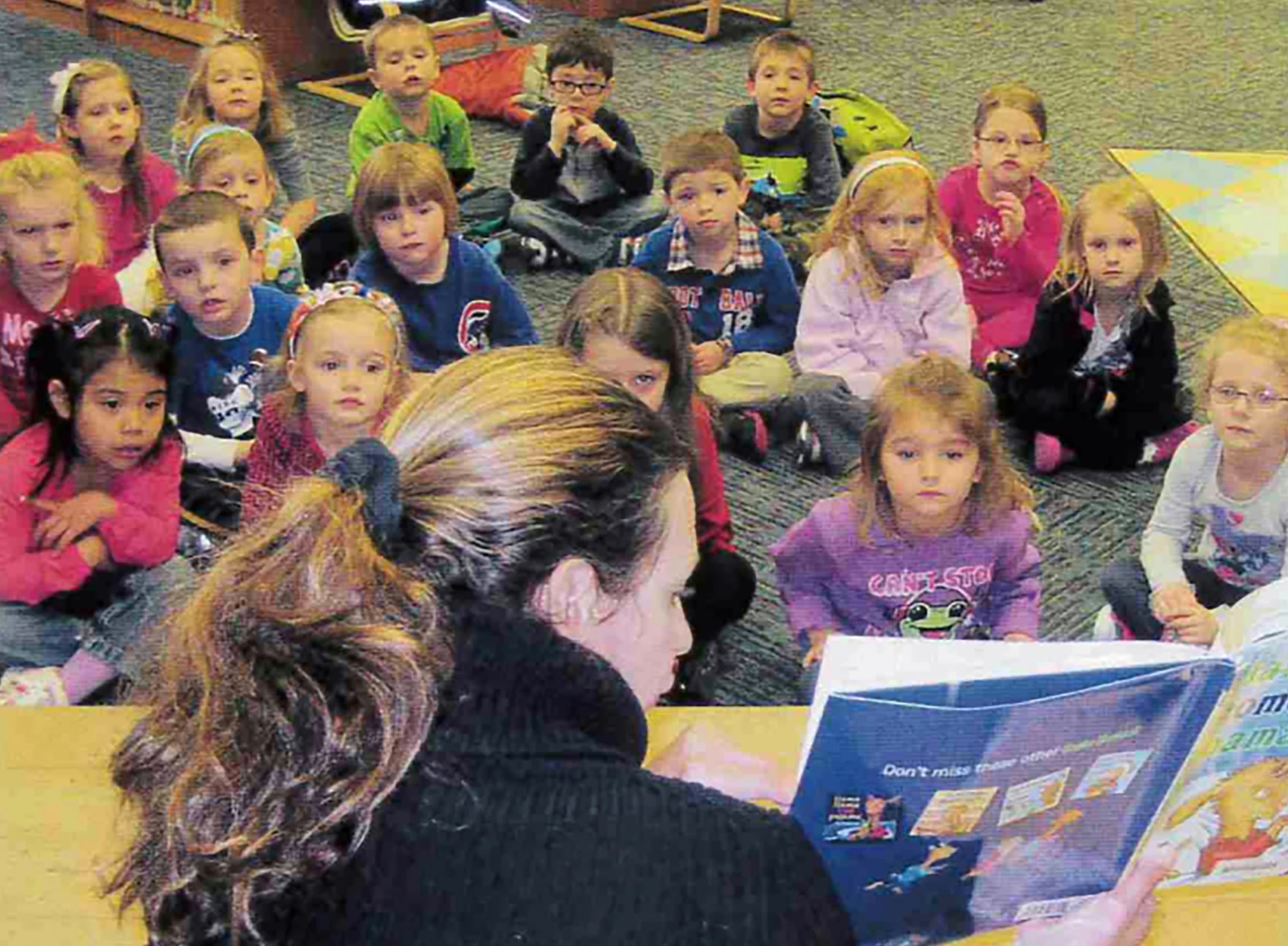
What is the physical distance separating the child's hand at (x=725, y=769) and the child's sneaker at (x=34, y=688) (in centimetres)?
122

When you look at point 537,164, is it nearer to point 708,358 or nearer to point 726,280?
point 726,280

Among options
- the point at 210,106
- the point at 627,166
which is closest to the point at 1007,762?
the point at 210,106

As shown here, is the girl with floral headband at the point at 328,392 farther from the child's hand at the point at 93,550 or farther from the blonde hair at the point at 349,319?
the child's hand at the point at 93,550

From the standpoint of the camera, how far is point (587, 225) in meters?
3.94

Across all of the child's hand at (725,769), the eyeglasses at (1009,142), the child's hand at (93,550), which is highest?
the eyeglasses at (1009,142)

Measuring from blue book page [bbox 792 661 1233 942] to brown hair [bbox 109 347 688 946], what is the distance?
20cm

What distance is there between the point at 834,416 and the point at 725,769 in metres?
1.76

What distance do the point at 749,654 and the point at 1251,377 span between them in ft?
2.83

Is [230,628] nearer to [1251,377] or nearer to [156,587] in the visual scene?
[156,587]

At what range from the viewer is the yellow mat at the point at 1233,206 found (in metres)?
3.92

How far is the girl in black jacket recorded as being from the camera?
299 centimetres

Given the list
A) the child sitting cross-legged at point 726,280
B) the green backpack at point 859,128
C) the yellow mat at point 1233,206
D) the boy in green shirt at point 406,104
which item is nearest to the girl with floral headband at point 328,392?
the child sitting cross-legged at point 726,280

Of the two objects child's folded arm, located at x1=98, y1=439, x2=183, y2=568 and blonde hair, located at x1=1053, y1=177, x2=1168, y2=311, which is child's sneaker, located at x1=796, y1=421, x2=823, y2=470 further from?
child's folded arm, located at x1=98, y1=439, x2=183, y2=568

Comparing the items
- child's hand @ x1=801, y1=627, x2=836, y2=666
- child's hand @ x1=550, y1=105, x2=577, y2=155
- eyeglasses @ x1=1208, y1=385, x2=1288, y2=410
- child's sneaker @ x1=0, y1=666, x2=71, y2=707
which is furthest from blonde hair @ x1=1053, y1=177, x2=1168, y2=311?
child's sneaker @ x1=0, y1=666, x2=71, y2=707
